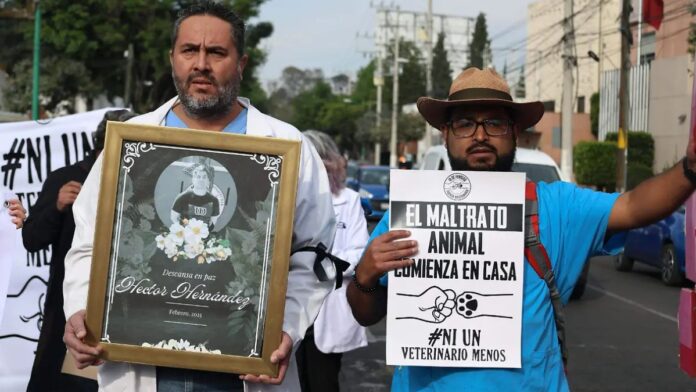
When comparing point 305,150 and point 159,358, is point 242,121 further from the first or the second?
point 159,358

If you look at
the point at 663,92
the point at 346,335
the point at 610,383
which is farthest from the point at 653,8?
the point at 346,335

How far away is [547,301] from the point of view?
304 centimetres

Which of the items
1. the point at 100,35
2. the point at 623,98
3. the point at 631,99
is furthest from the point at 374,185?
the point at 631,99

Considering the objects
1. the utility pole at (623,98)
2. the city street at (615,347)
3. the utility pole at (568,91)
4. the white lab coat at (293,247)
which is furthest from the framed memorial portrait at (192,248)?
the utility pole at (568,91)

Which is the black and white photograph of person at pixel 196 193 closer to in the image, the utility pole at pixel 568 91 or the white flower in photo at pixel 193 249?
the white flower in photo at pixel 193 249

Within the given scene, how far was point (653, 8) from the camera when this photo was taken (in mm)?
25422

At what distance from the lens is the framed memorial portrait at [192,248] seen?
286cm

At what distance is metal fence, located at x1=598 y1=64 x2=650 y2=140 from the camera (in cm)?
4009

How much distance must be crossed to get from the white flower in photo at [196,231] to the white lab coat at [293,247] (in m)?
0.32

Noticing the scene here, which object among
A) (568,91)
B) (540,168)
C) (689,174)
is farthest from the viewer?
(568,91)

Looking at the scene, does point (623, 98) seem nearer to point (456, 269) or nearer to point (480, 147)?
point (480, 147)

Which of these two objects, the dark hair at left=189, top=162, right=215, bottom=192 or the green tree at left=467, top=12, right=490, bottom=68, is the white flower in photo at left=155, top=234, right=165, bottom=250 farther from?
the green tree at left=467, top=12, right=490, bottom=68

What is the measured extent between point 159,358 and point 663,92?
123ft

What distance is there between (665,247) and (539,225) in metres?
12.7
